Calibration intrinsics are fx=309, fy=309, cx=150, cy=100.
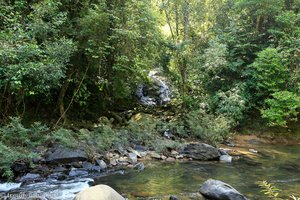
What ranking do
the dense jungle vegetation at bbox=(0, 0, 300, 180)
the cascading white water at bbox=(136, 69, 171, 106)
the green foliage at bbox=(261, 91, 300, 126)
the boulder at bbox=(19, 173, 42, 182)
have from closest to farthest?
1. the boulder at bbox=(19, 173, 42, 182)
2. the dense jungle vegetation at bbox=(0, 0, 300, 180)
3. the green foliage at bbox=(261, 91, 300, 126)
4. the cascading white water at bbox=(136, 69, 171, 106)

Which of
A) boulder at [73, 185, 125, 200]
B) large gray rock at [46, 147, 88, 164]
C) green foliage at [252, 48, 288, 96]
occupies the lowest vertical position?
large gray rock at [46, 147, 88, 164]

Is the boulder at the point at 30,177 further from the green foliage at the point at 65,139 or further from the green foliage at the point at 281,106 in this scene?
the green foliage at the point at 281,106

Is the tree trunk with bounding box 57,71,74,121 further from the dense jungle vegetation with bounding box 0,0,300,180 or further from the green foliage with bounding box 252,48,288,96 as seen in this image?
the green foliage with bounding box 252,48,288,96

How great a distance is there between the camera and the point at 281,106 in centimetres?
1369

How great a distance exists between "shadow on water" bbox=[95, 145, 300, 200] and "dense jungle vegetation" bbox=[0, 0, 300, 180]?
6.39ft

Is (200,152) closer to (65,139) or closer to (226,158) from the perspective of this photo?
(226,158)

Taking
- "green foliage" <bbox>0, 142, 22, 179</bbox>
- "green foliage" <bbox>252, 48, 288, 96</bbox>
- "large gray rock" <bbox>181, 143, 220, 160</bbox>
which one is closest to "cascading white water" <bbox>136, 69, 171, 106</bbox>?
"green foliage" <bbox>252, 48, 288, 96</bbox>

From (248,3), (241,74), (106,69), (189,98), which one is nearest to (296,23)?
(248,3)

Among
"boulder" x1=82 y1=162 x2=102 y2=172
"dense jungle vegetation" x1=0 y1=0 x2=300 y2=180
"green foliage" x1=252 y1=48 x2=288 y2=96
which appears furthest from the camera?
"green foliage" x1=252 y1=48 x2=288 y2=96

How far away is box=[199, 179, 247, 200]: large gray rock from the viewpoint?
19.7 feet

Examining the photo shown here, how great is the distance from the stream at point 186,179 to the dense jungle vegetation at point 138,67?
1447mm

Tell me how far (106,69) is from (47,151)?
184 inches

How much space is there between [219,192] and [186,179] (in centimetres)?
171

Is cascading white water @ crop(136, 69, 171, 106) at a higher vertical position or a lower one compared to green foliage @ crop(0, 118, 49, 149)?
higher
